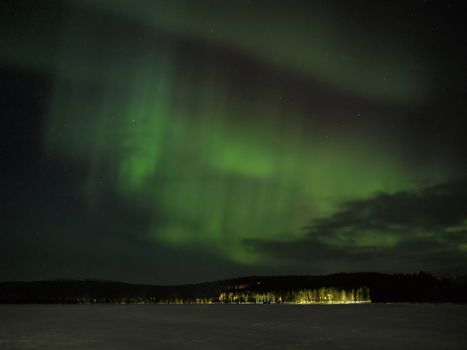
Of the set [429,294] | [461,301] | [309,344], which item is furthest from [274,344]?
[429,294]

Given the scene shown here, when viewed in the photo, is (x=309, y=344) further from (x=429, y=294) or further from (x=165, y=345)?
(x=429, y=294)

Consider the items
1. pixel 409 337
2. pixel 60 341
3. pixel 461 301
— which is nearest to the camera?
pixel 60 341

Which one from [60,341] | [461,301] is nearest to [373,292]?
[461,301]

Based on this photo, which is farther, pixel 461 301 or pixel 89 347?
pixel 461 301

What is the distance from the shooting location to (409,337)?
1753 inches

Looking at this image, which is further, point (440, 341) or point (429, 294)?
point (429, 294)

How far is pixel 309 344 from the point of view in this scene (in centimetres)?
3722

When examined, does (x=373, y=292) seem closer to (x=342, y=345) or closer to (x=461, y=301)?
(x=461, y=301)

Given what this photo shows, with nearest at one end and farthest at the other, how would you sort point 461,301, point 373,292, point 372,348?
point 372,348 → point 461,301 → point 373,292

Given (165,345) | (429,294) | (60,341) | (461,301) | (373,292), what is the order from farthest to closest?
(373,292)
(429,294)
(461,301)
(60,341)
(165,345)

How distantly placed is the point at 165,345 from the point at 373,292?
6917 inches

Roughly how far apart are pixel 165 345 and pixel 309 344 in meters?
10.4

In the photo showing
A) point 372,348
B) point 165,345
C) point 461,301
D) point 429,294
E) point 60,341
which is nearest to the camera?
point 372,348

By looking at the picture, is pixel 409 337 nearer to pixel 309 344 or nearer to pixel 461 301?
pixel 309 344
